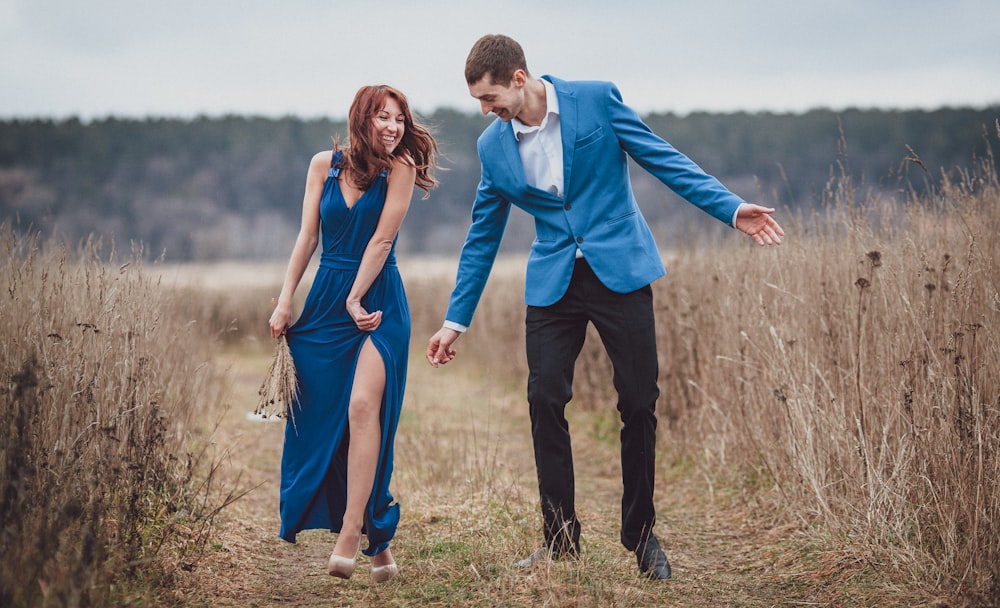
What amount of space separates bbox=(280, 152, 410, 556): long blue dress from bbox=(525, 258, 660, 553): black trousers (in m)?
0.63

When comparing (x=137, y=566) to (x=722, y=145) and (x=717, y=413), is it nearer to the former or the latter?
(x=717, y=413)

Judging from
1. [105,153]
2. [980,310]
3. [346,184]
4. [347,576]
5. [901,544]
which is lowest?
[347,576]

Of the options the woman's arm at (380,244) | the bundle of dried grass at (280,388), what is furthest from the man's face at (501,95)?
the bundle of dried grass at (280,388)

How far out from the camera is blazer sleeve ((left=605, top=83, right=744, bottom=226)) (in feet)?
11.3

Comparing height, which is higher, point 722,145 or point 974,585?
point 722,145

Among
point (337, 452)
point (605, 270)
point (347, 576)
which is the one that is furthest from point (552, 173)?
point (347, 576)

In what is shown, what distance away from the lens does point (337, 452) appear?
12.7 feet

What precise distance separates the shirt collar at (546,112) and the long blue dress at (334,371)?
0.63 m

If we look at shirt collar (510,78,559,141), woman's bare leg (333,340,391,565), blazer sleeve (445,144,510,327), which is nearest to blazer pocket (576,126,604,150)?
shirt collar (510,78,559,141)

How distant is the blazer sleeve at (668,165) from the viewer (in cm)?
345

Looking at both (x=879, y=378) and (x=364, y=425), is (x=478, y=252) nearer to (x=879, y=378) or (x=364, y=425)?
(x=364, y=425)

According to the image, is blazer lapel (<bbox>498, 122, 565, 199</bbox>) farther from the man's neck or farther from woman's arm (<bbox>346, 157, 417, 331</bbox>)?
woman's arm (<bbox>346, 157, 417, 331</bbox>)

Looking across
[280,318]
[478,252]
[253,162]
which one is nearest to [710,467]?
[478,252]

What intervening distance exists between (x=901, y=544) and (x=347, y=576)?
2.28 meters
